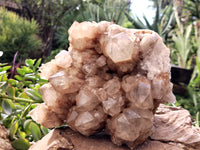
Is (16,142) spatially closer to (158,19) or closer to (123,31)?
(123,31)

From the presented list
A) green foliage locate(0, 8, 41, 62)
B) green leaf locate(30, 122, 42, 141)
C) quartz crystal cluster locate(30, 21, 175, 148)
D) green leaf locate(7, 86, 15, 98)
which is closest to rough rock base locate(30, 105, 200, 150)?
quartz crystal cluster locate(30, 21, 175, 148)

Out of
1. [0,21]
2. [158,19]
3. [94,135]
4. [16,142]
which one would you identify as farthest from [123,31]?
[0,21]

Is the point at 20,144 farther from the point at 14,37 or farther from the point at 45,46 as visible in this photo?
the point at 45,46

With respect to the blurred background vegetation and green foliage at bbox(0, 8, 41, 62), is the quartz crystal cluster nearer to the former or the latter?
the blurred background vegetation

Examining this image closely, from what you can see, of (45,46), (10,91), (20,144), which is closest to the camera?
(20,144)

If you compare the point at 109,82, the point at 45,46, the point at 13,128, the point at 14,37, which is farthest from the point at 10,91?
the point at 45,46

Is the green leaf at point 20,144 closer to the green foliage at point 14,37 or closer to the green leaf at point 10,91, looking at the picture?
the green leaf at point 10,91
